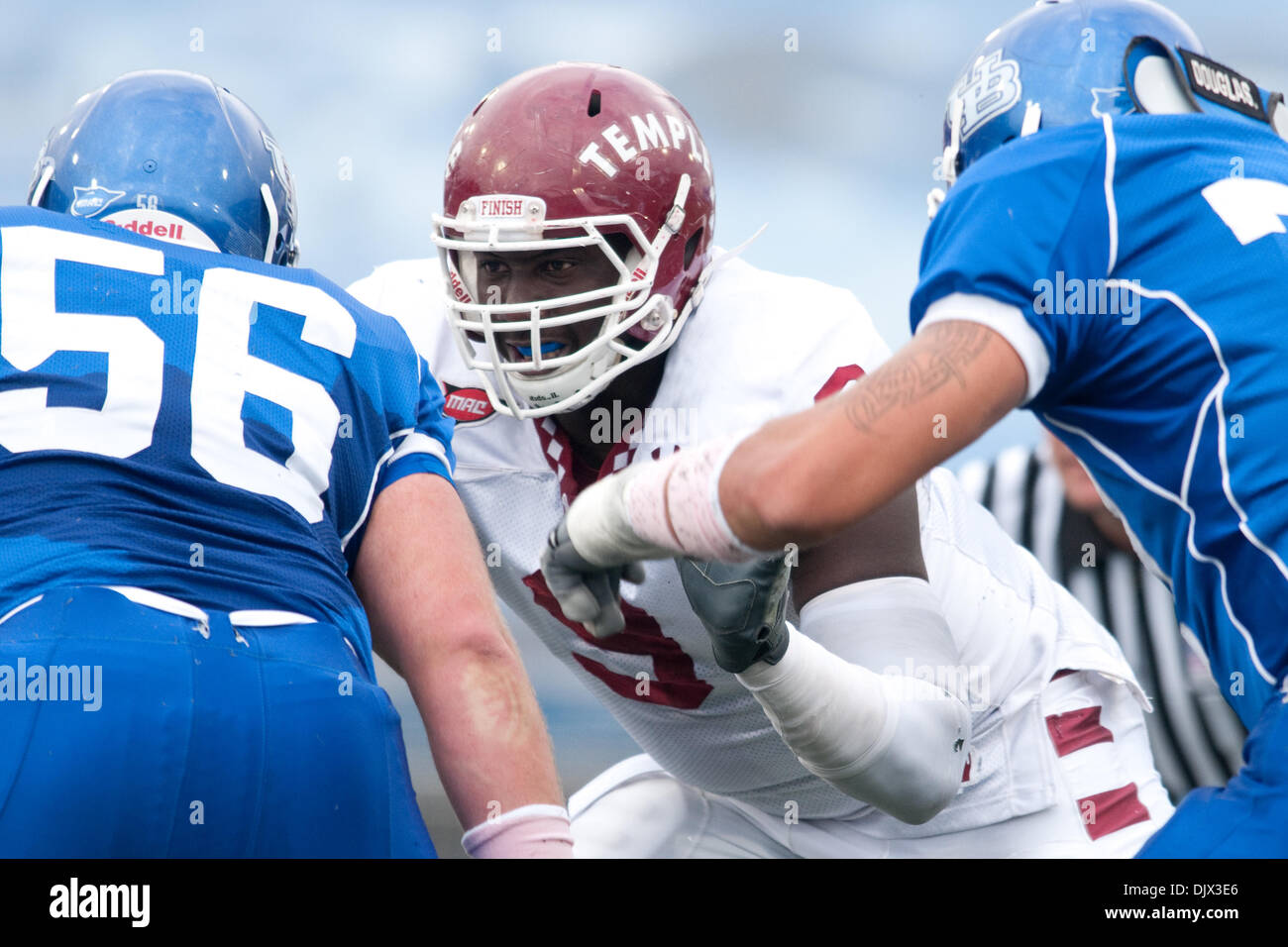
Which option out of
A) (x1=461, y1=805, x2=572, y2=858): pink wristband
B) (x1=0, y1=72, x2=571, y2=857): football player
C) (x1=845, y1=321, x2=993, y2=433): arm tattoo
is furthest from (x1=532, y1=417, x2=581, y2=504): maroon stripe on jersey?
(x1=845, y1=321, x2=993, y2=433): arm tattoo

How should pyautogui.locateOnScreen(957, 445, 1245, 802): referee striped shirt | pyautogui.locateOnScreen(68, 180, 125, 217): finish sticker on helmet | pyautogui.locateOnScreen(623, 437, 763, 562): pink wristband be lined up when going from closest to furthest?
1. pyautogui.locateOnScreen(623, 437, 763, 562): pink wristband
2. pyautogui.locateOnScreen(68, 180, 125, 217): finish sticker on helmet
3. pyautogui.locateOnScreen(957, 445, 1245, 802): referee striped shirt

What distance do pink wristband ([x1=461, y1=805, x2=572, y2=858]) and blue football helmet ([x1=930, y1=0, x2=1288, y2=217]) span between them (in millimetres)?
1068

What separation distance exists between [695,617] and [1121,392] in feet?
3.57

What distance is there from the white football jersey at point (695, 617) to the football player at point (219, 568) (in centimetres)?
52

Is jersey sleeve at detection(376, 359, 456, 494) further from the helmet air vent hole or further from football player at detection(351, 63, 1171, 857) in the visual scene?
the helmet air vent hole

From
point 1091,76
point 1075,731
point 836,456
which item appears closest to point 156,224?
point 836,456

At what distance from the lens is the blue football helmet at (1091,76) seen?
194cm

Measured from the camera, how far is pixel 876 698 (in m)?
2.10

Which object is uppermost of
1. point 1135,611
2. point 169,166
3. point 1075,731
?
point 169,166

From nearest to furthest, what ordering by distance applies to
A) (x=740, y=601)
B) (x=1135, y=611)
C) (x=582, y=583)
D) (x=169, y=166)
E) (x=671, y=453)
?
(x=582, y=583) → (x=740, y=601) → (x=169, y=166) → (x=671, y=453) → (x=1135, y=611)

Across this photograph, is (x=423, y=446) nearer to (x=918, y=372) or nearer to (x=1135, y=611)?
(x=918, y=372)

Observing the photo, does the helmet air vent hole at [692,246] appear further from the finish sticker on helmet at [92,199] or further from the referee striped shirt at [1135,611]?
the referee striped shirt at [1135,611]

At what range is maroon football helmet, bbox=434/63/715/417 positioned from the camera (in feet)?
8.20

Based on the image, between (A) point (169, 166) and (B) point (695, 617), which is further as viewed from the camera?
(B) point (695, 617)
